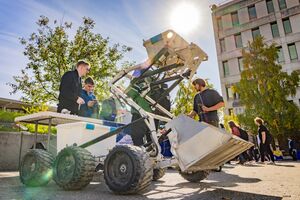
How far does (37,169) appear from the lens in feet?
12.0

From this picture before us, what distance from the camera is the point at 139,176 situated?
115 inches

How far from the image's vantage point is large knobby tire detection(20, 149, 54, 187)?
3.63 meters

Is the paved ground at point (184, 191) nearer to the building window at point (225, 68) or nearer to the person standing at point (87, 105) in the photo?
the person standing at point (87, 105)

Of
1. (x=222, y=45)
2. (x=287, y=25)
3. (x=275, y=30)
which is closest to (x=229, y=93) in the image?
(x=222, y=45)

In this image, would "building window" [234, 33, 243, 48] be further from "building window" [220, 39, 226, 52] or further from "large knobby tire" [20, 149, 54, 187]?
"large knobby tire" [20, 149, 54, 187]

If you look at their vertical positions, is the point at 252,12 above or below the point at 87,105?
above

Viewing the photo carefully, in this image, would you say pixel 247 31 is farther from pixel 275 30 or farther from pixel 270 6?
pixel 270 6

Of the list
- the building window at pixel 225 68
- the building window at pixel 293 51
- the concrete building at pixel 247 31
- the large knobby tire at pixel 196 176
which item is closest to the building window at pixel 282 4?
the concrete building at pixel 247 31

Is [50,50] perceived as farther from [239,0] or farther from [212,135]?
[239,0]

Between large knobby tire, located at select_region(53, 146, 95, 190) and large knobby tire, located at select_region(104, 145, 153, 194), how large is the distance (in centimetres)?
25

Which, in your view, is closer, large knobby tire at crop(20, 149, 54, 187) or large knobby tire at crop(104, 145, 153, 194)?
large knobby tire at crop(104, 145, 153, 194)

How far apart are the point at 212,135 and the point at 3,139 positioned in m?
7.70

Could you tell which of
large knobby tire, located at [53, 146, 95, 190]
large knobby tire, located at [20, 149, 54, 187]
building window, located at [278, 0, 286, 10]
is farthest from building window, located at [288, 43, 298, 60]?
large knobby tire, located at [20, 149, 54, 187]

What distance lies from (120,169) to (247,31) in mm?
32532
